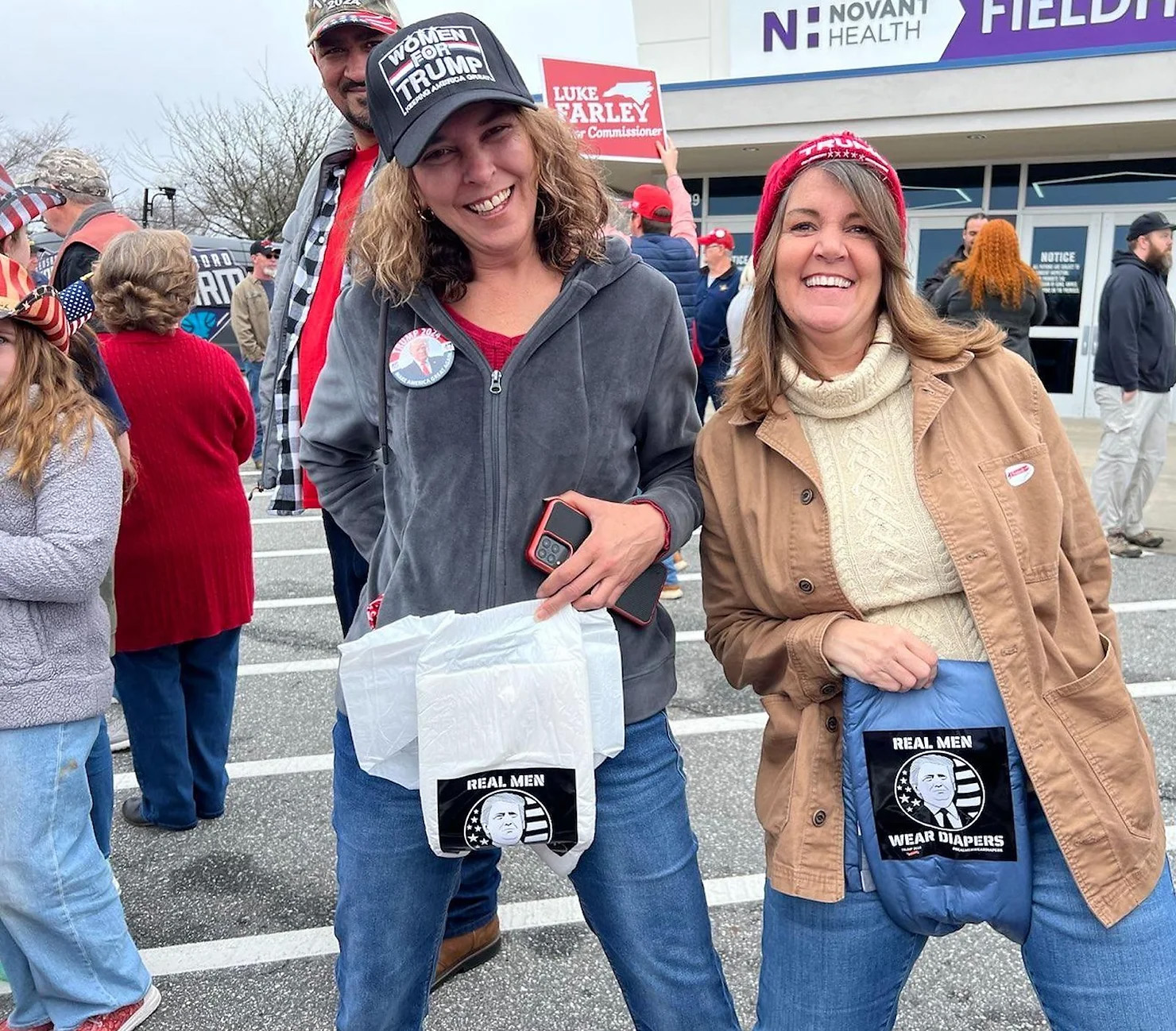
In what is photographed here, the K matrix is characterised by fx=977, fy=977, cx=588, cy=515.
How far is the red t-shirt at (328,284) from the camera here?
246 centimetres

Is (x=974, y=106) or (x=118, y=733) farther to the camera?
(x=974, y=106)

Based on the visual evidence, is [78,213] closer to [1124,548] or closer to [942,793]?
[942,793]

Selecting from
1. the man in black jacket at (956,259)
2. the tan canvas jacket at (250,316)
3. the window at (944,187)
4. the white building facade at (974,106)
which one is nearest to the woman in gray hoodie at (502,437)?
the man in black jacket at (956,259)

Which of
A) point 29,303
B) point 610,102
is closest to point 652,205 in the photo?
point 29,303

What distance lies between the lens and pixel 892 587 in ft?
5.34

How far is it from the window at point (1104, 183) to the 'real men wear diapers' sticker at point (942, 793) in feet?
41.8

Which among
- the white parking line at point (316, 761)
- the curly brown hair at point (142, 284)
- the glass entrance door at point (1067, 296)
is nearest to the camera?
the curly brown hair at point (142, 284)

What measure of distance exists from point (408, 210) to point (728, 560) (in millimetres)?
852

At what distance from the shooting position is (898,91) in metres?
11.6

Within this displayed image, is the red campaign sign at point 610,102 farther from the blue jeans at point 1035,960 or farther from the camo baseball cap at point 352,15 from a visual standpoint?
the blue jeans at point 1035,960

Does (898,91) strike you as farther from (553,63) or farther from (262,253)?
(262,253)

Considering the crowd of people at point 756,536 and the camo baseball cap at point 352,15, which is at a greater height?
the camo baseball cap at point 352,15

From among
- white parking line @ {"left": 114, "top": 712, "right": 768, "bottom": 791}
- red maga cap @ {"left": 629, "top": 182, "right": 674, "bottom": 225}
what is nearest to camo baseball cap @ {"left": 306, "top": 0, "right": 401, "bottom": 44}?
white parking line @ {"left": 114, "top": 712, "right": 768, "bottom": 791}

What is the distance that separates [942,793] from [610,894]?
1.90ft
